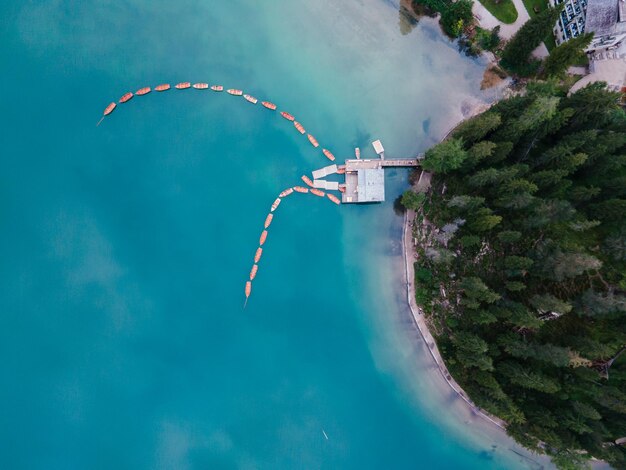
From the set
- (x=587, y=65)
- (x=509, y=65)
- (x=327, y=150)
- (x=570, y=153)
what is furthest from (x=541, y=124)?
(x=327, y=150)

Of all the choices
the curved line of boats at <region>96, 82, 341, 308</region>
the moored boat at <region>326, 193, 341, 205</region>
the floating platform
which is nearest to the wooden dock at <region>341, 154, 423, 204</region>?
the moored boat at <region>326, 193, 341, 205</region>

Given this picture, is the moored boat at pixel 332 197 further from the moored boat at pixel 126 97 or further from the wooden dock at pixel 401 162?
the moored boat at pixel 126 97

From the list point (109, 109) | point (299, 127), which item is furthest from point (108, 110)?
point (299, 127)

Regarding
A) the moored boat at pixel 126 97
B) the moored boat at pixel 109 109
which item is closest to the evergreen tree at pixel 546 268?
the moored boat at pixel 126 97

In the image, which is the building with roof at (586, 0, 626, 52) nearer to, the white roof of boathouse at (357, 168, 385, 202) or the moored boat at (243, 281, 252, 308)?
the white roof of boathouse at (357, 168, 385, 202)

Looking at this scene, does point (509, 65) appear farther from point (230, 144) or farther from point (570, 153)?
point (230, 144)
